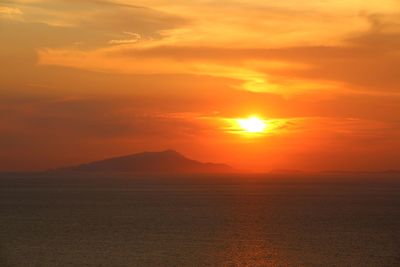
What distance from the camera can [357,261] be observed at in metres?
58.2

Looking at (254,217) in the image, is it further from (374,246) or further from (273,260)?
(273,260)

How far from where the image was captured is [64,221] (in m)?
96.9

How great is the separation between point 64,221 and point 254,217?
32340 mm

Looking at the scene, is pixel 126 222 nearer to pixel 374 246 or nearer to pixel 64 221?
pixel 64 221

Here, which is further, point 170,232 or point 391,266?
point 170,232

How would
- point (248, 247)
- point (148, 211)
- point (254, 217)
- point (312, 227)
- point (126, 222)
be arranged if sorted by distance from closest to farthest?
point (248, 247) < point (312, 227) < point (126, 222) < point (254, 217) < point (148, 211)

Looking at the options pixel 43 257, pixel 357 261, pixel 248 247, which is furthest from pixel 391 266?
pixel 43 257

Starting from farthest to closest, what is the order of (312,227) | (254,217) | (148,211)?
(148,211) < (254,217) < (312,227)

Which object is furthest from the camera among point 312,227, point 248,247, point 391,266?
point 312,227

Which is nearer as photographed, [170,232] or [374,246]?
[374,246]

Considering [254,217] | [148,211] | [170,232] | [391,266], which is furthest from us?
[148,211]

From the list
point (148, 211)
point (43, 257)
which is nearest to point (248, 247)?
point (43, 257)

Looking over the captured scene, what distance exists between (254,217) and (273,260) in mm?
47814

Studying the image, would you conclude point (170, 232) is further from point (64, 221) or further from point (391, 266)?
point (391, 266)
